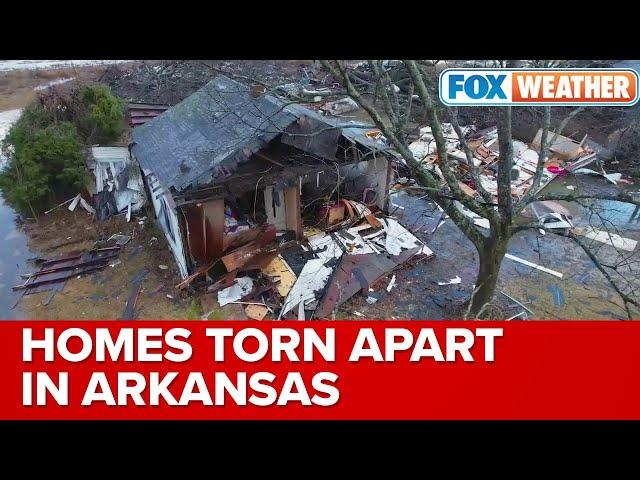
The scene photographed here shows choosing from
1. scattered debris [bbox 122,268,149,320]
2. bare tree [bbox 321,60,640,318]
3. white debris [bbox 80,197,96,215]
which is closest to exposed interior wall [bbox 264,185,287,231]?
scattered debris [bbox 122,268,149,320]

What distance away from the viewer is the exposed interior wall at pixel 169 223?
8.38 metres

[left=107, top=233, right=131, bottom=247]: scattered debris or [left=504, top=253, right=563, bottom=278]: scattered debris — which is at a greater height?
[left=107, top=233, right=131, bottom=247]: scattered debris

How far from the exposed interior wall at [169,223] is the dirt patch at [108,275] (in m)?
0.31

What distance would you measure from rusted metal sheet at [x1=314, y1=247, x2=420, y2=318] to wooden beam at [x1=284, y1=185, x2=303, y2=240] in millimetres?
1441

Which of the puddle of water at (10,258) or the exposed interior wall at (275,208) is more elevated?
the exposed interior wall at (275,208)

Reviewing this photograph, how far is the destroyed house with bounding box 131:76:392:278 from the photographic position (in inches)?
309

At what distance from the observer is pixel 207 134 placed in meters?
8.85

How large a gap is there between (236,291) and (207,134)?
3582 mm

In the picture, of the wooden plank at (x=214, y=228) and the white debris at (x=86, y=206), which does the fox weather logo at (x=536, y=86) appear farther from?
the white debris at (x=86, y=206)

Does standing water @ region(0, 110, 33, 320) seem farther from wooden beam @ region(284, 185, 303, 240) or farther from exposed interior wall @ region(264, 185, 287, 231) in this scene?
wooden beam @ region(284, 185, 303, 240)

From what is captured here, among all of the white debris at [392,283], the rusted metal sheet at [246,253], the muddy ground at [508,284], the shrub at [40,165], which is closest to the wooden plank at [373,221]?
the muddy ground at [508,284]

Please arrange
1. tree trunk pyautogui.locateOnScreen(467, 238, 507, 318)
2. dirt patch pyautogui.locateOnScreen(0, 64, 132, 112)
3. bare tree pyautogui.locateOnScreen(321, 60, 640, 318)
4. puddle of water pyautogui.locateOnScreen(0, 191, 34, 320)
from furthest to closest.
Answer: dirt patch pyautogui.locateOnScreen(0, 64, 132, 112) < puddle of water pyautogui.locateOnScreen(0, 191, 34, 320) < tree trunk pyautogui.locateOnScreen(467, 238, 507, 318) < bare tree pyautogui.locateOnScreen(321, 60, 640, 318)

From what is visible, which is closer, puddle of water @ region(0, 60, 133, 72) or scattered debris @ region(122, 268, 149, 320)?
scattered debris @ region(122, 268, 149, 320)

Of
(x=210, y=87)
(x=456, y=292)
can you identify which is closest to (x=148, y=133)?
(x=210, y=87)
